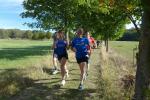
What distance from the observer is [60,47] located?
16.4 meters

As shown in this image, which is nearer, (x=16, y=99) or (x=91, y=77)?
(x=16, y=99)

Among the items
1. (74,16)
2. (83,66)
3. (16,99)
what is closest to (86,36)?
(83,66)

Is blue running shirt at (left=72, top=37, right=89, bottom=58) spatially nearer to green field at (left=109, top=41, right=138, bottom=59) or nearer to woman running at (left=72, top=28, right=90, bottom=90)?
woman running at (left=72, top=28, right=90, bottom=90)

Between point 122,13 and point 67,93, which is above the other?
Answer: point 122,13

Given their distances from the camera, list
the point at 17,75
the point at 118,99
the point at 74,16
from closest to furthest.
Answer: the point at 118,99, the point at 17,75, the point at 74,16

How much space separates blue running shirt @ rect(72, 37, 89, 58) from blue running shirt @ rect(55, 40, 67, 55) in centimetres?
129

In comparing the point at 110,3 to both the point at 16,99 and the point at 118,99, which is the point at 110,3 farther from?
the point at 16,99

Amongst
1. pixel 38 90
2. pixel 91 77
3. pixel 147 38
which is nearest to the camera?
pixel 147 38

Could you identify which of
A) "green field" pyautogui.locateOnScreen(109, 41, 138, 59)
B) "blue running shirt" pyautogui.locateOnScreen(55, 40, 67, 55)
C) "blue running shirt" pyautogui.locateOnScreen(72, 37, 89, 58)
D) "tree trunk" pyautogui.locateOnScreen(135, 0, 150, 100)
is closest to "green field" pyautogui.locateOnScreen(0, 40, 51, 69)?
"blue running shirt" pyautogui.locateOnScreen(55, 40, 67, 55)

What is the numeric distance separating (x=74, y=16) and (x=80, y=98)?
80.8ft

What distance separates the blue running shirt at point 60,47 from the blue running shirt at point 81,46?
129 cm

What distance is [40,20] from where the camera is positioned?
42.1 meters

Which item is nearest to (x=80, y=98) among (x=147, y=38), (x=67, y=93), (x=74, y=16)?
(x=67, y=93)

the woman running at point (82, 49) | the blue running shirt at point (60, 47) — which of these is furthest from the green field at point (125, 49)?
the woman running at point (82, 49)
